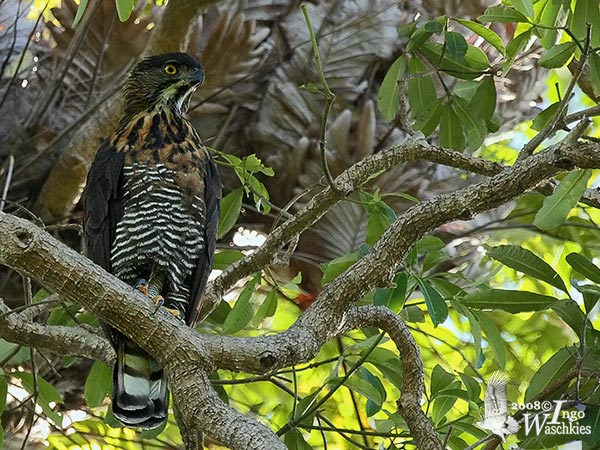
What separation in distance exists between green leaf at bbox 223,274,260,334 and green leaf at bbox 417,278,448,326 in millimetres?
553

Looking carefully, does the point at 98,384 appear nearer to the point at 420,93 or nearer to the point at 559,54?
Answer: the point at 420,93

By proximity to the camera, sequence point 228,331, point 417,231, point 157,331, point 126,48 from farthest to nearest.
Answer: point 126,48 < point 228,331 < point 417,231 < point 157,331

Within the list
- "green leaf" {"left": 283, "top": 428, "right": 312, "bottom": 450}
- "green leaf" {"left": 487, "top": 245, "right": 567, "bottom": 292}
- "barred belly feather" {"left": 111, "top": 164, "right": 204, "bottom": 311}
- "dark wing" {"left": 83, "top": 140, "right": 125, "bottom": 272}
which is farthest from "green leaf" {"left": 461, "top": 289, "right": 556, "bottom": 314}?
"dark wing" {"left": 83, "top": 140, "right": 125, "bottom": 272}

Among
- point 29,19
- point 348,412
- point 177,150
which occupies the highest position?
point 29,19

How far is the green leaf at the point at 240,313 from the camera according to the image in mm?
2543

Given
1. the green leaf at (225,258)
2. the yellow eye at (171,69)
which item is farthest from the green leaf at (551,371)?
the yellow eye at (171,69)

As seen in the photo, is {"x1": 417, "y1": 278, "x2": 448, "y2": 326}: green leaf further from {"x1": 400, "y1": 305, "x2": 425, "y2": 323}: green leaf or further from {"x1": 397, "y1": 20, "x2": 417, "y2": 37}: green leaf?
{"x1": 397, "y1": 20, "x2": 417, "y2": 37}: green leaf

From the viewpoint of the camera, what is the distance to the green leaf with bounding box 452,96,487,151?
106 inches

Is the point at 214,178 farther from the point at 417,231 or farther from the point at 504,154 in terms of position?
the point at 504,154

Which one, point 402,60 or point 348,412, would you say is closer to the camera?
point 402,60

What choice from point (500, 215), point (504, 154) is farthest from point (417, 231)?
point (504, 154)

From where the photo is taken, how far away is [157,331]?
72.4 inches

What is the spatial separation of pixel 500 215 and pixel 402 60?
3.99 feet

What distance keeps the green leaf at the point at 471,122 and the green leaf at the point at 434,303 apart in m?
0.68
